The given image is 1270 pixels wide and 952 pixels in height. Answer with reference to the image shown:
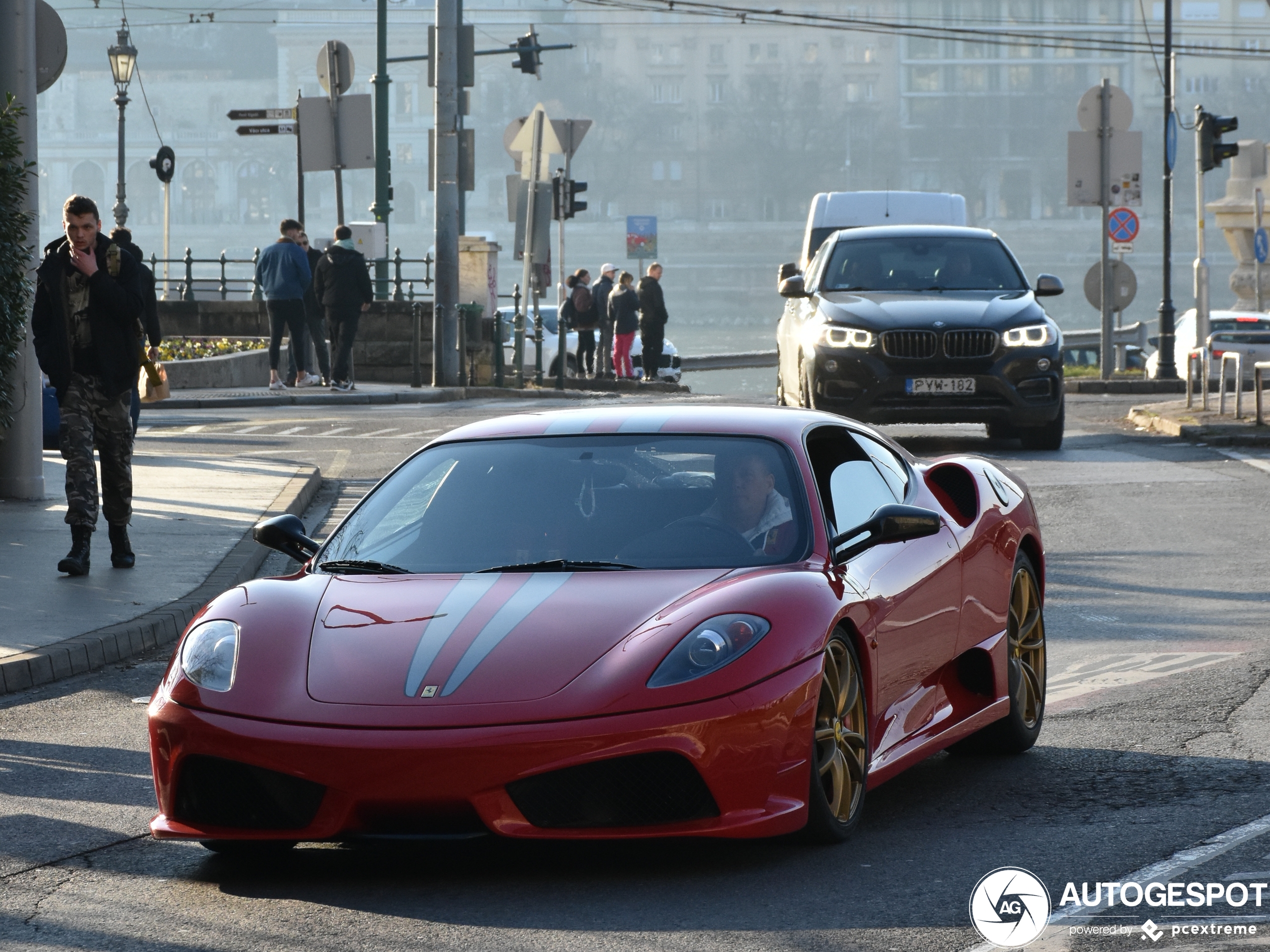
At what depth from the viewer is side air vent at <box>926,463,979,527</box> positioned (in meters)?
6.05

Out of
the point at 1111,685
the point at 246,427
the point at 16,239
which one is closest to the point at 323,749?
the point at 1111,685

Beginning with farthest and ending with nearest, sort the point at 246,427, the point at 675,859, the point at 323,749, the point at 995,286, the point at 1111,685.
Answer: the point at 246,427, the point at 995,286, the point at 1111,685, the point at 675,859, the point at 323,749

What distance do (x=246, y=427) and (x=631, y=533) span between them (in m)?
15.3

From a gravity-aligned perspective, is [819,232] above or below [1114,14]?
below

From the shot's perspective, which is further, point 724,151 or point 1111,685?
point 724,151

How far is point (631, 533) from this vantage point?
17.2 ft

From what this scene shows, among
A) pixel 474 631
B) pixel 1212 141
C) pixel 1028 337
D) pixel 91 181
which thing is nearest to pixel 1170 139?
pixel 1212 141

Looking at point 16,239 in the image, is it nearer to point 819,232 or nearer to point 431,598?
point 431,598

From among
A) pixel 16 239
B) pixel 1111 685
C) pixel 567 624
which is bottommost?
pixel 1111 685

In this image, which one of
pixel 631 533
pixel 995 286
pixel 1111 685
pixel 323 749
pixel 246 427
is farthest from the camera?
pixel 246 427

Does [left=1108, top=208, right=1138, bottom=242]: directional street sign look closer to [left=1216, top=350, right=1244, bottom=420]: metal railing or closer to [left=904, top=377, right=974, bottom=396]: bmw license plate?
[left=1216, top=350, right=1244, bottom=420]: metal railing

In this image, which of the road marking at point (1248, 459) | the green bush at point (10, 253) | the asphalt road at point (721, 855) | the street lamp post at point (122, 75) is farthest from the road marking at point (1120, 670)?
the street lamp post at point (122, 75)

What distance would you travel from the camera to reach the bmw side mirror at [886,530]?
5.19 m

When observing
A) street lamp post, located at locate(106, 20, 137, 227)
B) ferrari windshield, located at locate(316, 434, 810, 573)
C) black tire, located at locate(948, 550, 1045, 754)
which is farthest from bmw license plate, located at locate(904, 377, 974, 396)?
street lamp post, located at locate(106, 20, 137, 227)
